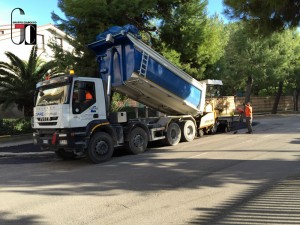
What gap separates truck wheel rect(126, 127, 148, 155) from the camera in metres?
13.0

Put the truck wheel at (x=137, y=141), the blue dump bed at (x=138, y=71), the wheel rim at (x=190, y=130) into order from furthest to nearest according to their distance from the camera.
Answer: the wheel rim at (x=190, y=130) < the truck wheel at (x=137, y=141) < the blue dump bed at (x=138, y=71)

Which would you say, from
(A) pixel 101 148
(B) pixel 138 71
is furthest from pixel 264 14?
(A) pixel 101 148

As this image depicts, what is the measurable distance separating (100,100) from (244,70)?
22.0m

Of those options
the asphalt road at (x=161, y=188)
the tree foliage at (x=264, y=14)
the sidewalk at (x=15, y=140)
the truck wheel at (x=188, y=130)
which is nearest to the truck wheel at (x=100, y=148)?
the asphalt road at (x=161, y=188)

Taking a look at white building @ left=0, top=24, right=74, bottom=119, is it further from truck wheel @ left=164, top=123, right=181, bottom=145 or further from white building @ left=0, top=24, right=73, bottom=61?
truck wheel @ left=164, top=123, right=181, bottom=145

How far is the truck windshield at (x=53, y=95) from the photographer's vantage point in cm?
1136

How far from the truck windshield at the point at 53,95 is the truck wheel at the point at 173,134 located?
15.9 feet

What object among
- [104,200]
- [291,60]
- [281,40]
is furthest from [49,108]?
[291,60]

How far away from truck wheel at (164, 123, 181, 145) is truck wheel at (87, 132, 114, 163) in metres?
3.30

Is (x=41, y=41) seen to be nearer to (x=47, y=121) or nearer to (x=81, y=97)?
(x=47, y=121)

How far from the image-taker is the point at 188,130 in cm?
1594

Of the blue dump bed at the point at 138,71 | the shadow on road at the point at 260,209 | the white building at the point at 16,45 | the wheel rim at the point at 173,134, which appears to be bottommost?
the shadow on road at the point at 260,209

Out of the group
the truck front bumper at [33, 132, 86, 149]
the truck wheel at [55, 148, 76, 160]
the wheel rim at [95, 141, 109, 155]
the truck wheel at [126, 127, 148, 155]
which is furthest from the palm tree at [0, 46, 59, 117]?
the wheel rim at [95, 141, 109, 155]

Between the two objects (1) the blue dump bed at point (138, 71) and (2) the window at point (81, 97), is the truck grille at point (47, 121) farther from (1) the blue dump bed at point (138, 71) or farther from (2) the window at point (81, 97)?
(1) the blue dump bed at point (138, 71)
